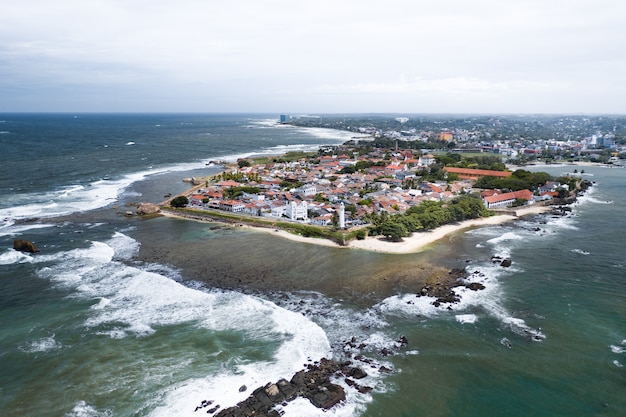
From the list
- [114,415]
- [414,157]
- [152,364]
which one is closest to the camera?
[114,415]

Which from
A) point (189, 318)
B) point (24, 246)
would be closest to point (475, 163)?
point (189, 318)

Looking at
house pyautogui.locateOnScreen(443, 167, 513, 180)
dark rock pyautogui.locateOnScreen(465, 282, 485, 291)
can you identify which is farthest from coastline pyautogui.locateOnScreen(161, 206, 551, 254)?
house pyautogui.locateOnScreen(443, 167, 513, 180)

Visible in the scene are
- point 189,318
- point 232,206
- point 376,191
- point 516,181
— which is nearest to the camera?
point 189,318

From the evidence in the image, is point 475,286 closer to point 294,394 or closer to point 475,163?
point 294,394

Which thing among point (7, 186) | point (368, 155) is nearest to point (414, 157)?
point (368, 155)

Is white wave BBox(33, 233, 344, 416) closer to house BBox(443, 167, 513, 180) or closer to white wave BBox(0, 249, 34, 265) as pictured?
white wave BBox(0, 249, 34, 265)

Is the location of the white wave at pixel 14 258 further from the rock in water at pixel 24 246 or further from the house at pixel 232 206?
the house at pixel 232 206

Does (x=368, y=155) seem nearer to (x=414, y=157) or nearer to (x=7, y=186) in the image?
(x=414, y=157)
